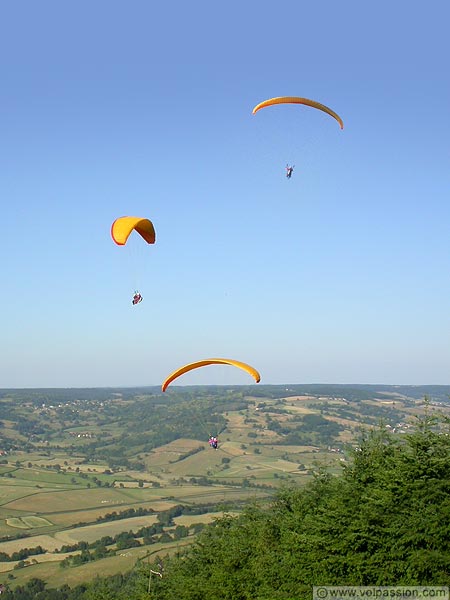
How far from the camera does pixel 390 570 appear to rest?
64.4 ft

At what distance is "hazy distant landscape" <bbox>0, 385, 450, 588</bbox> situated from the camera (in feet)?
207

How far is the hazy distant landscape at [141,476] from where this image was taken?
63.0 metres

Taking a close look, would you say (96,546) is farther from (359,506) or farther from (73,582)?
(359,506)

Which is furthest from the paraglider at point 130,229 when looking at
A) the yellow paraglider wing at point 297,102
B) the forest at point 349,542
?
the forest at point 349,542

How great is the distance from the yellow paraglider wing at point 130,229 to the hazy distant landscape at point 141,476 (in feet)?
51.1

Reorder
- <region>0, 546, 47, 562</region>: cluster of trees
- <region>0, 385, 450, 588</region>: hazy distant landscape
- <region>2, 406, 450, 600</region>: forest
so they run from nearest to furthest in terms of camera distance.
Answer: <region>2, 406, 450, 600</region>: forest < <region>0, 385, 450, 588</region>: hazy distant landscape < <region>0, 546, 47, 562</region>: cluster of trees

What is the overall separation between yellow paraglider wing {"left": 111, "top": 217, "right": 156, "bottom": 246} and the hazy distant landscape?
613 inches

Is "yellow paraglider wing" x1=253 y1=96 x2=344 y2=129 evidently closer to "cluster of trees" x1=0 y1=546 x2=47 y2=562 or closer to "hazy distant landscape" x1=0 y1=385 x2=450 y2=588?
"hazy distant landscape" x1=0 y1=385 x2=450 y2=588

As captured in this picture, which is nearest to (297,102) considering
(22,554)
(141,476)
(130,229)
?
(130,229)

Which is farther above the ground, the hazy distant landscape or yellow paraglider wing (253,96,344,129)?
yellow paraglider wing (253,96,344,129)

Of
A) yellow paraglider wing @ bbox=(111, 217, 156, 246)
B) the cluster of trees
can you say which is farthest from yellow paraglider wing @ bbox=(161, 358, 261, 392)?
the cluster of trees

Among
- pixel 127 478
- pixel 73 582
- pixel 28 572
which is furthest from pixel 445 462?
pixel 127 478

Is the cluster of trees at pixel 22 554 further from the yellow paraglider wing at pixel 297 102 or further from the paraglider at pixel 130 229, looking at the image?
the yellow paraglider wing at pixel 297 102

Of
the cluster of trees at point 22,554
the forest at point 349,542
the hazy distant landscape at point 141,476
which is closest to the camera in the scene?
the forest at point 349,542
